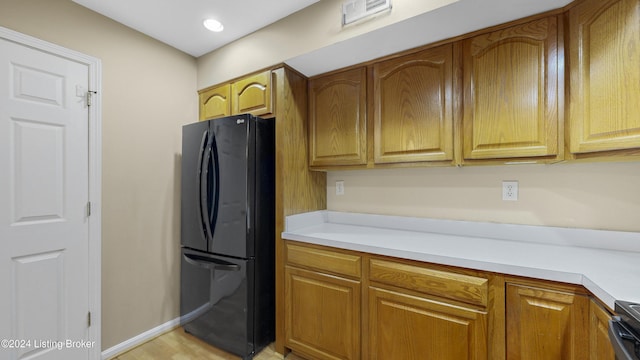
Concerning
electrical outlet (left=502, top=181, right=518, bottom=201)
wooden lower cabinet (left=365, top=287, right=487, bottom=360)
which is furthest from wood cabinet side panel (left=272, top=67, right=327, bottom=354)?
electrical outlet (left=502, top=181, right=518, bottom=201)

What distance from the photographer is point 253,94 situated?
2.04 m

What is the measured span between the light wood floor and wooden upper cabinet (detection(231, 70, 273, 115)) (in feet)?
5.91

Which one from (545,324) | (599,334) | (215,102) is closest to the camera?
(599,334)

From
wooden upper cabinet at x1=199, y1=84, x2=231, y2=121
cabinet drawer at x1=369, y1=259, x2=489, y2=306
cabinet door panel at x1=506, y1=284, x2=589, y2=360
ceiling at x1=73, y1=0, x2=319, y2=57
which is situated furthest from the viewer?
wooden upper cabinet at x1=199, y1=84, x2=231, y2=121

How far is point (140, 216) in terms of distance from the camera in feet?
6.68

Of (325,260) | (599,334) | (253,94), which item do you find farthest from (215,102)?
(599,334)

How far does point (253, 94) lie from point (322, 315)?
1698 mm

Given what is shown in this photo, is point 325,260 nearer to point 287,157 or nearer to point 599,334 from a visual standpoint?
point 287,157

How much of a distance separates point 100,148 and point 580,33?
9.53ft

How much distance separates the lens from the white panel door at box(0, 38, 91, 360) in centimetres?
144

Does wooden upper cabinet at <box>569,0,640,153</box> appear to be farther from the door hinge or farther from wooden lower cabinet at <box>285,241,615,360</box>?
the door hinge

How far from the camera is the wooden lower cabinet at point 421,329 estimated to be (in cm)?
120

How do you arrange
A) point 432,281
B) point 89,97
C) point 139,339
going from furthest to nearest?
point 139,339
point 89,97
point 432,281

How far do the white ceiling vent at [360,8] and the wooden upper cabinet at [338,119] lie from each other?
0.39m
